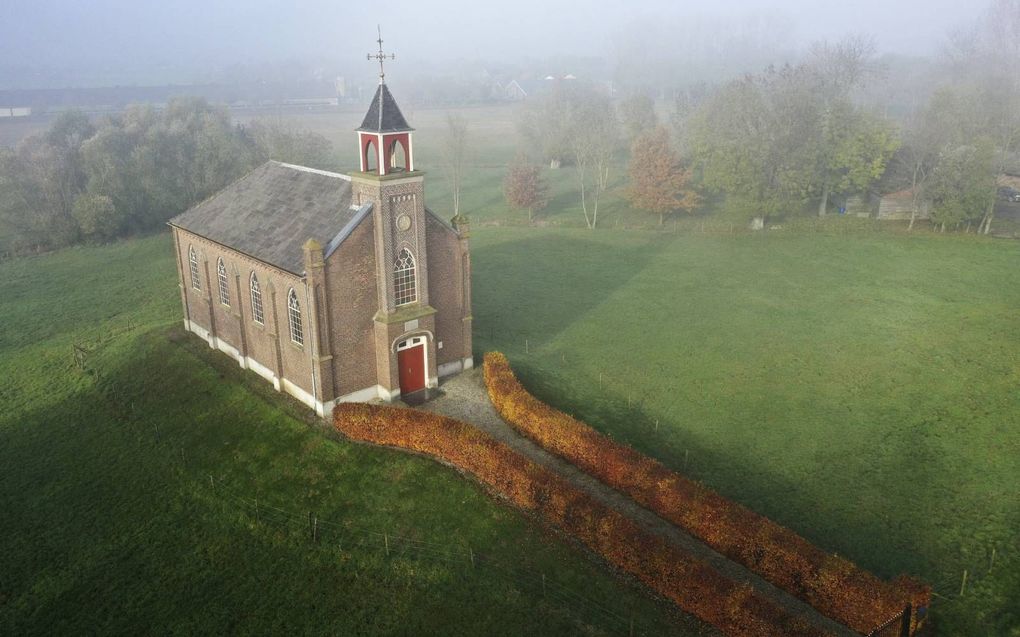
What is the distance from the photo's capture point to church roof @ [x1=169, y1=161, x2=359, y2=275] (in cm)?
3191

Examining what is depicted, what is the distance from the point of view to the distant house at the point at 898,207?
69.8 m

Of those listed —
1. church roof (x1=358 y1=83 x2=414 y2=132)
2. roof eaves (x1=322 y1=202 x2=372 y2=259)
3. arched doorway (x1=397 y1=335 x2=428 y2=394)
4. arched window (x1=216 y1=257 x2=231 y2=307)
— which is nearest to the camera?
roof eaves (x1=322 y1=202 x2=372 y2=259)

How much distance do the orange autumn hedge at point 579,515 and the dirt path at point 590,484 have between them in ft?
5.30

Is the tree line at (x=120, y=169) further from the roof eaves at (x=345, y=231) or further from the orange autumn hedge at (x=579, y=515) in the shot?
the orange autumn hedge at (x=579, y=515)

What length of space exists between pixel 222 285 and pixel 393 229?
1313 centimetres

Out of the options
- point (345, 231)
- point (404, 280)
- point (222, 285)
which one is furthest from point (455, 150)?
point (345, 231)

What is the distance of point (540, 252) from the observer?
6253 centimetres

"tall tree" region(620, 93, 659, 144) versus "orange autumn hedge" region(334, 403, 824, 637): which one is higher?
"tall tree" region(620, 93, 659, 144)

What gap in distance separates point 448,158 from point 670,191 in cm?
2696

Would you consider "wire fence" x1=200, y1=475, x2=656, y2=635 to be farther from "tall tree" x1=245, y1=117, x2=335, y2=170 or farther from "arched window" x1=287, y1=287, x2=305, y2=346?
"tall tree" x1=245, y1=117, x2=335, y2=170

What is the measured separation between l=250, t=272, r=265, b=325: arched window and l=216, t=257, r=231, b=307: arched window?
10.2ft

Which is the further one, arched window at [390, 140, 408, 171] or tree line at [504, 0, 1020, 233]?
tree line at [504, 0, 1020, 233]

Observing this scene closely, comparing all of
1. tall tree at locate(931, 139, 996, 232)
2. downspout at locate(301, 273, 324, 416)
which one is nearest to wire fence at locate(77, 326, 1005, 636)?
downspout at locate(301, 273, 324, 416)

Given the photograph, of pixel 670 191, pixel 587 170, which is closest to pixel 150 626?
pixel 670 191
